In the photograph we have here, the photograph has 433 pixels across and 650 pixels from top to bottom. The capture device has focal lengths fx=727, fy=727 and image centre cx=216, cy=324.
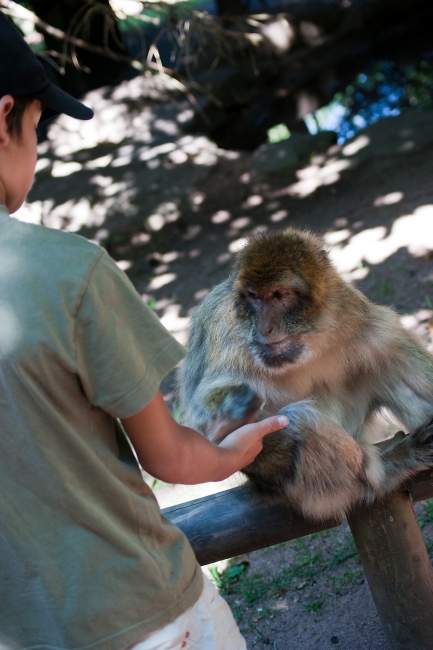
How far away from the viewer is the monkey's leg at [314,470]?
2.49m

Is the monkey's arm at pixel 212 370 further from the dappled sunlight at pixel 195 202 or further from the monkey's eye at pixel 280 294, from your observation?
the dappled sunlight at pixel 195 202

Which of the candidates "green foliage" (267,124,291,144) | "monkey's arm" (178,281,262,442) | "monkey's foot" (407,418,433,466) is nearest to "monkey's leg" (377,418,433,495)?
"monkey's foot" (407,418,433,466)

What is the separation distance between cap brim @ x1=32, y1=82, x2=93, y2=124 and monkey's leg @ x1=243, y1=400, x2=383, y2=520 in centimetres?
129

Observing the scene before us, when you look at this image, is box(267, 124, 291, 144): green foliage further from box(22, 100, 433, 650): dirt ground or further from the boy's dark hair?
the boy's dark hair

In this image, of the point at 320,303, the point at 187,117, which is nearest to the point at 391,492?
the point at 320,303

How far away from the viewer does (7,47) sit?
1.43m

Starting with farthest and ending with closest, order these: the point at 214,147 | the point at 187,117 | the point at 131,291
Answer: the point at 187,117 < the point at 214,147 < the point at 131,291

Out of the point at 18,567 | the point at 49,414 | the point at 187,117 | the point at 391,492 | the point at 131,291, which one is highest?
the point at 131,291

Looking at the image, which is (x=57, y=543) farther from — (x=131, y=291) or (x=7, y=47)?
(x=7, y=47)

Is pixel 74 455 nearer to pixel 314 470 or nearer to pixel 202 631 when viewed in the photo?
pixel 202 631

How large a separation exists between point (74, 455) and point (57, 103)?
0.76 m

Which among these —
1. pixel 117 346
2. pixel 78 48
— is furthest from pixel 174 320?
pixel 78 48

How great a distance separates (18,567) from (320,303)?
168cm

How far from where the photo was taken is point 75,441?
1415 mm
